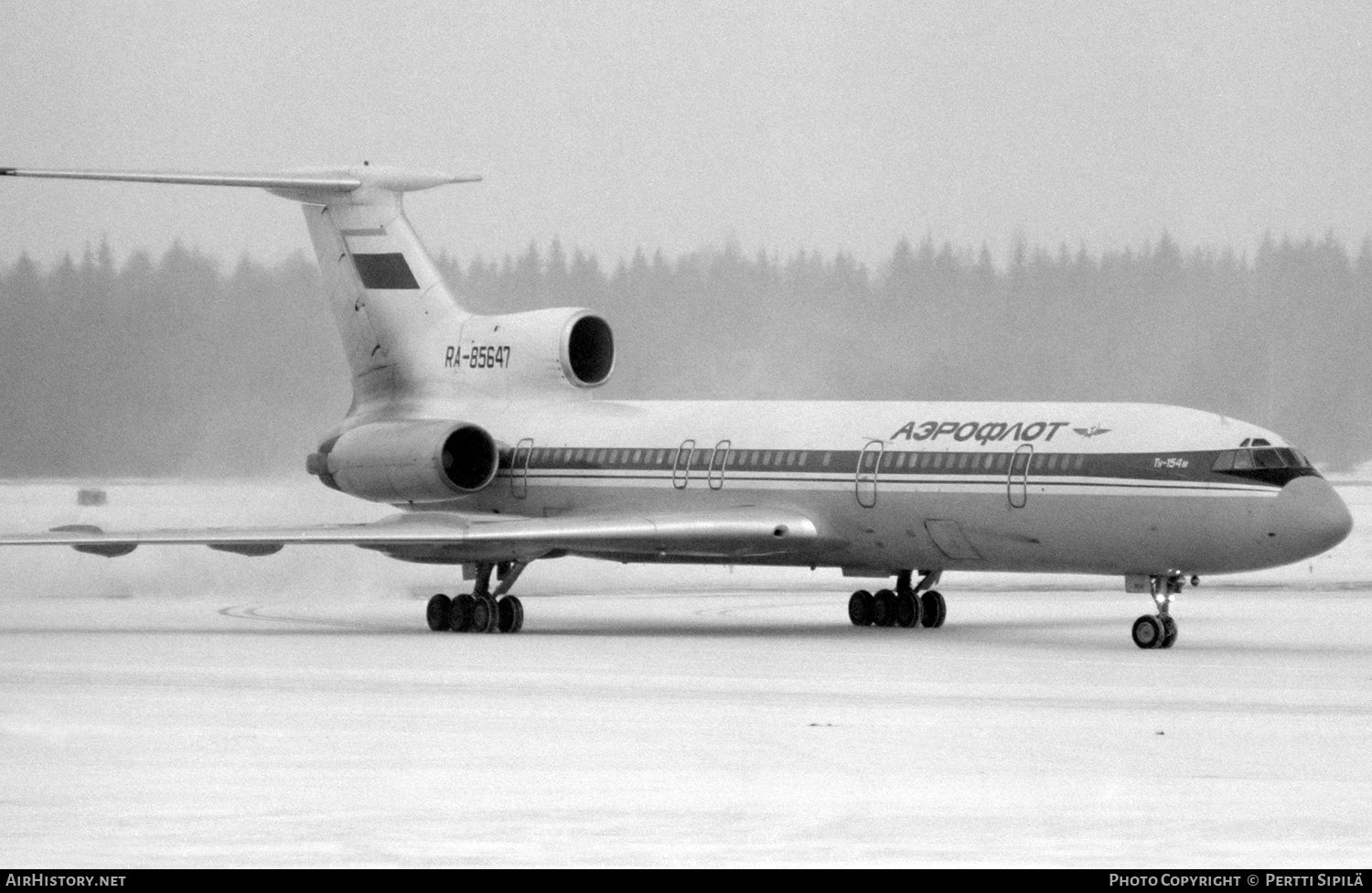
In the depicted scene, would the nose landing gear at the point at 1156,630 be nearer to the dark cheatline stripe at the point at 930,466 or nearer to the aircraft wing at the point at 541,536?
the dark cheatline stripe at the point at 930,466

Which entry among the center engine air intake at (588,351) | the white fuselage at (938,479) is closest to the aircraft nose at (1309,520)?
the white fuselage at (938,479)

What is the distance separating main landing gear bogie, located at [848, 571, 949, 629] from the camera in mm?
28766

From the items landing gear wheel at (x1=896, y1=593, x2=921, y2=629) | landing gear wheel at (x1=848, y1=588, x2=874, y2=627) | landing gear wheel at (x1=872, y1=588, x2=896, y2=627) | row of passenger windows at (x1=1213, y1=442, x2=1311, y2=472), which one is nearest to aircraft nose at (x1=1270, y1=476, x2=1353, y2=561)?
row of passenger windows at (x1=1213, y1=442, x2=1311, y2=472)

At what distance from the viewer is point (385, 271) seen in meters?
31.6

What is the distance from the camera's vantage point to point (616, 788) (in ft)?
44.0

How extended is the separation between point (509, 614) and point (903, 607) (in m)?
4.84

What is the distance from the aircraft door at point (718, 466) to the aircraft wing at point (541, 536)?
1.34 feet

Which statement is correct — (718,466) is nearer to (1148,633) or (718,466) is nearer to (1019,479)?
(1019,479)

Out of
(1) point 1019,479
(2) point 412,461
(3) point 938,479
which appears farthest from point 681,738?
(2) point 412,461

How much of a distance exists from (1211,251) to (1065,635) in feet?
95.1

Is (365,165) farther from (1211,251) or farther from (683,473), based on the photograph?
(1211,251)

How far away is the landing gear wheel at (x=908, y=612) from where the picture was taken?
94.3 ft
